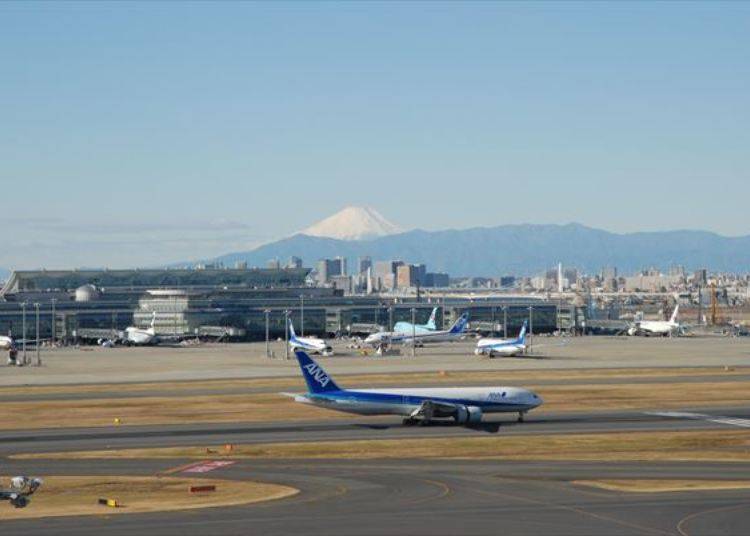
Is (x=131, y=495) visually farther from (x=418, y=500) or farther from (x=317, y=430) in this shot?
(x=317, y=430)

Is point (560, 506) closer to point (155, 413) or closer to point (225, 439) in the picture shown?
point (225, 439)

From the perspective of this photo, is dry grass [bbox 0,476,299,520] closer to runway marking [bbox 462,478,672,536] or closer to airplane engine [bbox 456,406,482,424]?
runway marking [bbox 462,478,672,536]

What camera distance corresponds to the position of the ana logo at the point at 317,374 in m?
94.3

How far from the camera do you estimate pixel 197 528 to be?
5509 cm

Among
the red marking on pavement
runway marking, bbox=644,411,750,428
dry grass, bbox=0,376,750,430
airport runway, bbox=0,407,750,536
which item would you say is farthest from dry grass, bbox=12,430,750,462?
dry grass, bbox=0,376,750,430

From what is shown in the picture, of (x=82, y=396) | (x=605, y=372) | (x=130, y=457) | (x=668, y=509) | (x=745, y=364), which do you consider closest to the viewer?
(x=668, y=509)

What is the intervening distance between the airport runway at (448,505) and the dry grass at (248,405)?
1113 inches

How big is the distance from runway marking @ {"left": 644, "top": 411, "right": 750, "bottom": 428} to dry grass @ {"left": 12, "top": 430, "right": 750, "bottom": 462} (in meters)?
7.53

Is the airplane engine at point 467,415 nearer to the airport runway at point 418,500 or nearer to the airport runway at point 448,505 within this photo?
the airport runway at point 418,500

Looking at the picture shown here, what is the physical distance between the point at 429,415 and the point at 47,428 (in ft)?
89.6

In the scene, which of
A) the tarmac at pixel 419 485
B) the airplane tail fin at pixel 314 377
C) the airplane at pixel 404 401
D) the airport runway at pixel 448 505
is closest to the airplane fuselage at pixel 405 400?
the airplane at pixel 404 401

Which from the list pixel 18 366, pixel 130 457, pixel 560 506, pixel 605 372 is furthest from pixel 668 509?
pixel 18 366

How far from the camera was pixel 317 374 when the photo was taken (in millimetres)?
94562

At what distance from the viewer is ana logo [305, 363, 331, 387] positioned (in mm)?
94312
